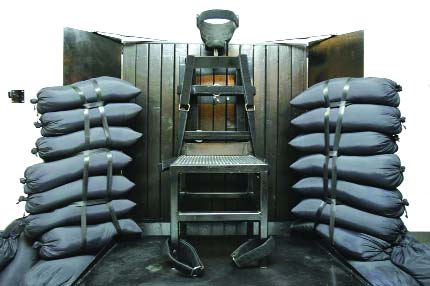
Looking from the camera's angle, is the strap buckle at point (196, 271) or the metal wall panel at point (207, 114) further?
the metal wall panel at point (207, 114)

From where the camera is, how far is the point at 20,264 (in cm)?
175

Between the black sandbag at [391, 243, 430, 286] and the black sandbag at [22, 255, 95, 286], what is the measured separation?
1.75 m

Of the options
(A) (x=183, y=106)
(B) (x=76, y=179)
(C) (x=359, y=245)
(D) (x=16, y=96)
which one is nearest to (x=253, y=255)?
(C) (x=359, y=245)

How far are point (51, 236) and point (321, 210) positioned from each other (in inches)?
64.0

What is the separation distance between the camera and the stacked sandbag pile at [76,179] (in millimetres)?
1742

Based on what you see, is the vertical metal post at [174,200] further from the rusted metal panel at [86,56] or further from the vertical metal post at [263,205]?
the rusted metal panel at [86,56]

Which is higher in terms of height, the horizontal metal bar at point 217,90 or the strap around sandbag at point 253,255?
the horizontal metal bar at point 217,90

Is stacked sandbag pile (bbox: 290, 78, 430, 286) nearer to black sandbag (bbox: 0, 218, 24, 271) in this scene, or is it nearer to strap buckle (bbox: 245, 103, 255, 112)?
strap buckle (bbox: 245, 103, 255, 112)

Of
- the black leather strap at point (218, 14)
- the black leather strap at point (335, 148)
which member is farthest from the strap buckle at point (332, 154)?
the black leather strap at point (218, 14)

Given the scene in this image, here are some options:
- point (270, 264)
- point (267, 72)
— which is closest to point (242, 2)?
point (267, 72)

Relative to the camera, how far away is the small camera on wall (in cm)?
217

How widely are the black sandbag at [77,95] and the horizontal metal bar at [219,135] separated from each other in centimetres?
47

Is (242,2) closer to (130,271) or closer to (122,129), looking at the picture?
(122,129)

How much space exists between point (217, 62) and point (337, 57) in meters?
0.90
